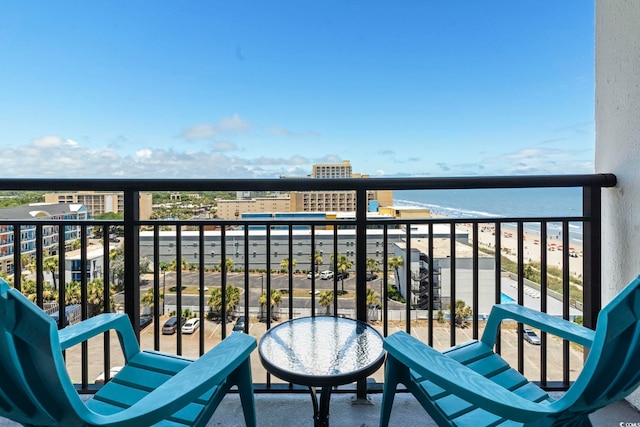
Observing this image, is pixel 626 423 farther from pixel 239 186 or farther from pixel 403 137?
pixel 403 137

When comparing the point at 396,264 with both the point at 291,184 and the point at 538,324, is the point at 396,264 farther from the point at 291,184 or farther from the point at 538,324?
the point at 538,324

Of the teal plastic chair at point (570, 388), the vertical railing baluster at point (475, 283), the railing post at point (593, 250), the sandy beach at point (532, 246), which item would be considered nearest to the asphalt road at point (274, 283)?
the vertical railing baluster at point (475, 283)

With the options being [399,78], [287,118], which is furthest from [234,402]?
[287,118]

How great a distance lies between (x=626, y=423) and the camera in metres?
1.46

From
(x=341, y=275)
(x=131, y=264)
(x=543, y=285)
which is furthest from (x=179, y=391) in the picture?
(x=543, y=285)

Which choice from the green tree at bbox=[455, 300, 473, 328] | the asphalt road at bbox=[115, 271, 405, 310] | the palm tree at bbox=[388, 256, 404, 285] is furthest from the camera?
the palm tree at bbox=[388, 256, 404, 285]

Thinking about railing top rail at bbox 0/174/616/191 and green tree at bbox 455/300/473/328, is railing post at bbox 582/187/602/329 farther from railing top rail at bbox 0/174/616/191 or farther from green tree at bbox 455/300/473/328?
green tree at bbox 455/300/473/328

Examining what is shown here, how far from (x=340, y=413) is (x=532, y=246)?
1.39 m

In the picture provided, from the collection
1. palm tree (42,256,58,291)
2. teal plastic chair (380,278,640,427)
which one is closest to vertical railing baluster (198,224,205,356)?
palm tree (42,256,58,291)

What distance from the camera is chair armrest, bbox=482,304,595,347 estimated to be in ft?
3.36

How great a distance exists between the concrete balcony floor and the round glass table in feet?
1.57

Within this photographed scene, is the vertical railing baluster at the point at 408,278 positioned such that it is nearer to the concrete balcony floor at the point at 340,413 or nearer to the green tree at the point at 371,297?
the green tree at the point at 371,297

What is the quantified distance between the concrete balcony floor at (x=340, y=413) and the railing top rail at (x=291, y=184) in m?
1.06

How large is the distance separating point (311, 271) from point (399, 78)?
20.0 metres
